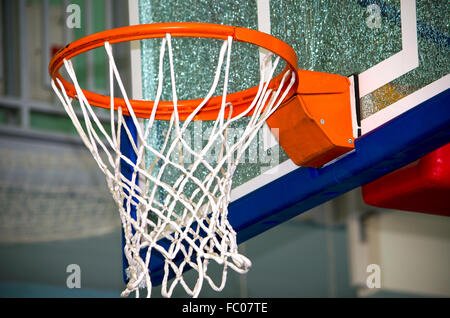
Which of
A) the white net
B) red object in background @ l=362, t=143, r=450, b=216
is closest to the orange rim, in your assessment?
the white net

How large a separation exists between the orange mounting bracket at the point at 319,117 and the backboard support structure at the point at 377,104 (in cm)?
3

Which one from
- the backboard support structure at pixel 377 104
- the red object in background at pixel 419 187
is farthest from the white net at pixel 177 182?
the red object in background at pixel 419 187

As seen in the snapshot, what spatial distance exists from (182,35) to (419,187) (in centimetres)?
60

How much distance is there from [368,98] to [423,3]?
0.21 metres

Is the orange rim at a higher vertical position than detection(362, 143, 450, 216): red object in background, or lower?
higher

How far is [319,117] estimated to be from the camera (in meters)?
1.27

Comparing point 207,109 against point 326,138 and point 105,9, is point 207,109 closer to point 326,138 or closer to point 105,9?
point 326,138

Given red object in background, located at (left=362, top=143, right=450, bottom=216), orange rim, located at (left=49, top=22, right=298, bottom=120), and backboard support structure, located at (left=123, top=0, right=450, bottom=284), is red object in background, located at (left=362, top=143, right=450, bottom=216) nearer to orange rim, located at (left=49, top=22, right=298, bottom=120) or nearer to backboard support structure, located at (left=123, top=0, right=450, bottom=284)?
backboard support structure, located at (left=123, top=0, right=450, bottom=284)

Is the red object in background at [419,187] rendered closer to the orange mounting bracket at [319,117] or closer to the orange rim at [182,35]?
the orange mounting bracket at [319,117]

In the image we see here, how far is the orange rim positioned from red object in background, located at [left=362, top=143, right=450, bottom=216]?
1.04ft

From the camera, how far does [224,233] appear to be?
46.4 inches

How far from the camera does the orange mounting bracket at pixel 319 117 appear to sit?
1.27 m

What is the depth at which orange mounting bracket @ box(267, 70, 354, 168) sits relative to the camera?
1268 millimetres
